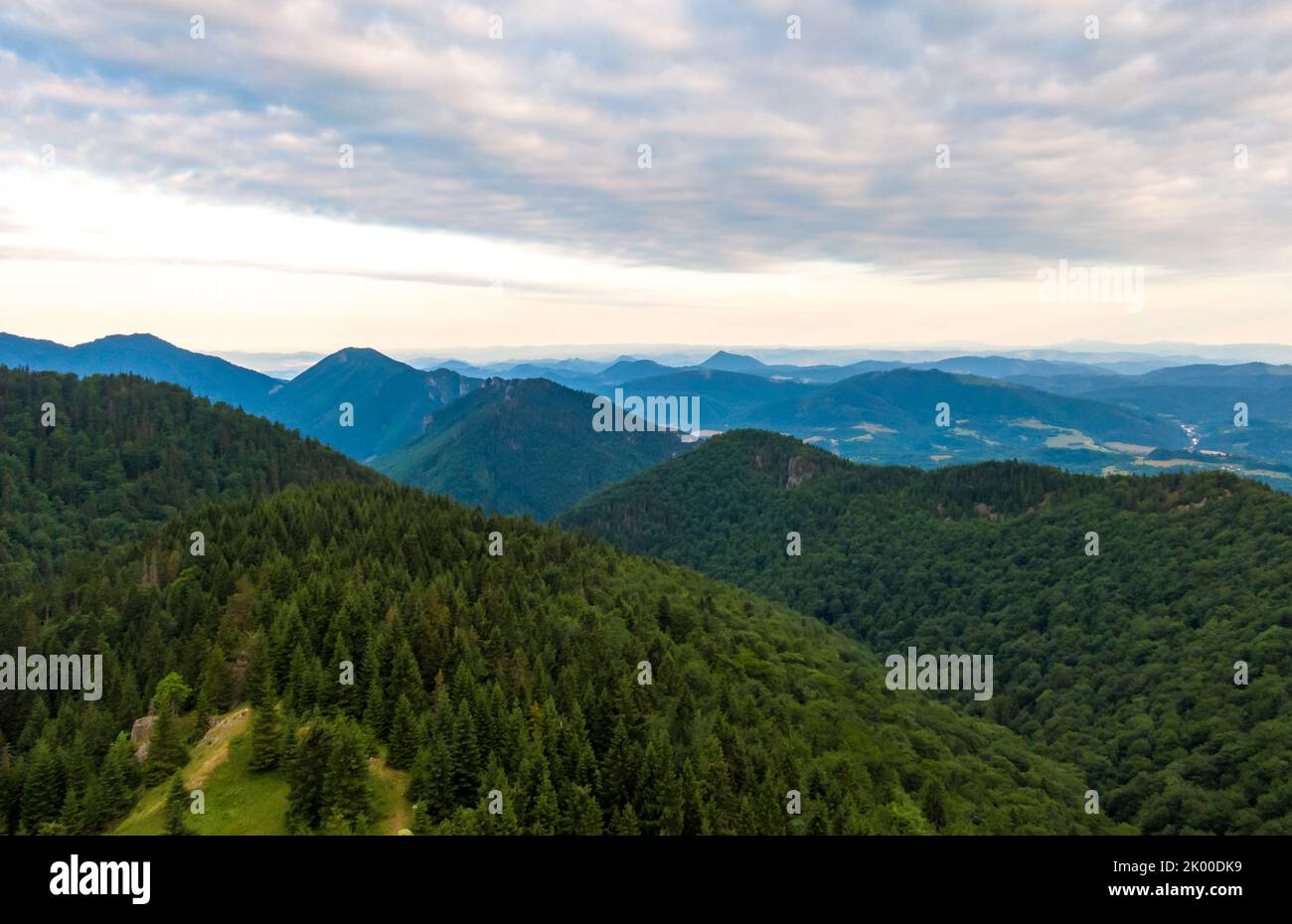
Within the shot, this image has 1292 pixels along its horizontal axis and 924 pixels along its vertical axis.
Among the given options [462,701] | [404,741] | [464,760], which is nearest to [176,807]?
[404,741]

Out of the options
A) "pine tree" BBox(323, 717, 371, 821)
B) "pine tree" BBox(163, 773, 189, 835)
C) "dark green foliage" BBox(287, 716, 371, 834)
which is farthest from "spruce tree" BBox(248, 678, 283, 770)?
"pine tree" BBox(323, 717, 371, 821)

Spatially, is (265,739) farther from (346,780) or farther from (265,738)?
(346,780)

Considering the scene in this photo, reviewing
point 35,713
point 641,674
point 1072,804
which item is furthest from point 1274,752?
point 35,713

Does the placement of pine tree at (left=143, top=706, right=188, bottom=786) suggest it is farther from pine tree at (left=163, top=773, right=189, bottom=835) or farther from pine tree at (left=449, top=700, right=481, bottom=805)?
pine tree at (left=449, top=700, right=481, bottom=805)

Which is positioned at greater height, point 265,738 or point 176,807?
point 265,738

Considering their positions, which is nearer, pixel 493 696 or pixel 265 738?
pixel 265 738

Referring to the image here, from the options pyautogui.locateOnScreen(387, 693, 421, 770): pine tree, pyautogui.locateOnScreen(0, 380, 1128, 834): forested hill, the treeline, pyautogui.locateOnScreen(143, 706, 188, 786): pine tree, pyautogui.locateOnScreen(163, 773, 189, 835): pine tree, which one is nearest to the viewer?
pyautogui.locateOnScreen(163, 773, 189, 835): pine tree

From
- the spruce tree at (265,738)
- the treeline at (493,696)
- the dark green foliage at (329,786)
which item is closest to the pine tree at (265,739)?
the spruce tree at (265,738)
